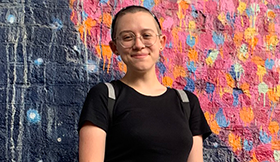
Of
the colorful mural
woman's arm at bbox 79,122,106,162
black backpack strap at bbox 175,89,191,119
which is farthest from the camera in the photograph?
the colorful mural

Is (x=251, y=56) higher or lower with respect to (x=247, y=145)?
higher

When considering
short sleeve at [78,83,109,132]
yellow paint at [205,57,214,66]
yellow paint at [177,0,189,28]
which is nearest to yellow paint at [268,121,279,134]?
yellow paint at [205,57,214,66]

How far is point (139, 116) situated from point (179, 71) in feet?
3.15

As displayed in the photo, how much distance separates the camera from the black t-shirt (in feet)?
5.93

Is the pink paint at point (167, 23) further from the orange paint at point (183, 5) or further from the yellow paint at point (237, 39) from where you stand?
the yellow paint at point (237, 39)

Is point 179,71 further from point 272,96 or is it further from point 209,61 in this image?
point 272,96

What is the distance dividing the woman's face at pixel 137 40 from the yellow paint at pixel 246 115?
109 cm

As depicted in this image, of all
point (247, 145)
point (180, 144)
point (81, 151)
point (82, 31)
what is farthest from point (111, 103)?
point (247, 145)

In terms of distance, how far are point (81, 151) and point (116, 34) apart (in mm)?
601

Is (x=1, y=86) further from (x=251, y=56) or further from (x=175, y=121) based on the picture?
(x=251, y=56)

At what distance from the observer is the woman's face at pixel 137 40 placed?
195 centimetres

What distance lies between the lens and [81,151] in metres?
1.80

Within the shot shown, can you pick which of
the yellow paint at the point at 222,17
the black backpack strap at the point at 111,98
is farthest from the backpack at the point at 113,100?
the yellow paint at the point at 222,17

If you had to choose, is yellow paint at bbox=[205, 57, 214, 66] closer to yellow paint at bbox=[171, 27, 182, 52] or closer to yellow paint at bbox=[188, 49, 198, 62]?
yellow paint at bbox=[188, 49, 198, 62]
